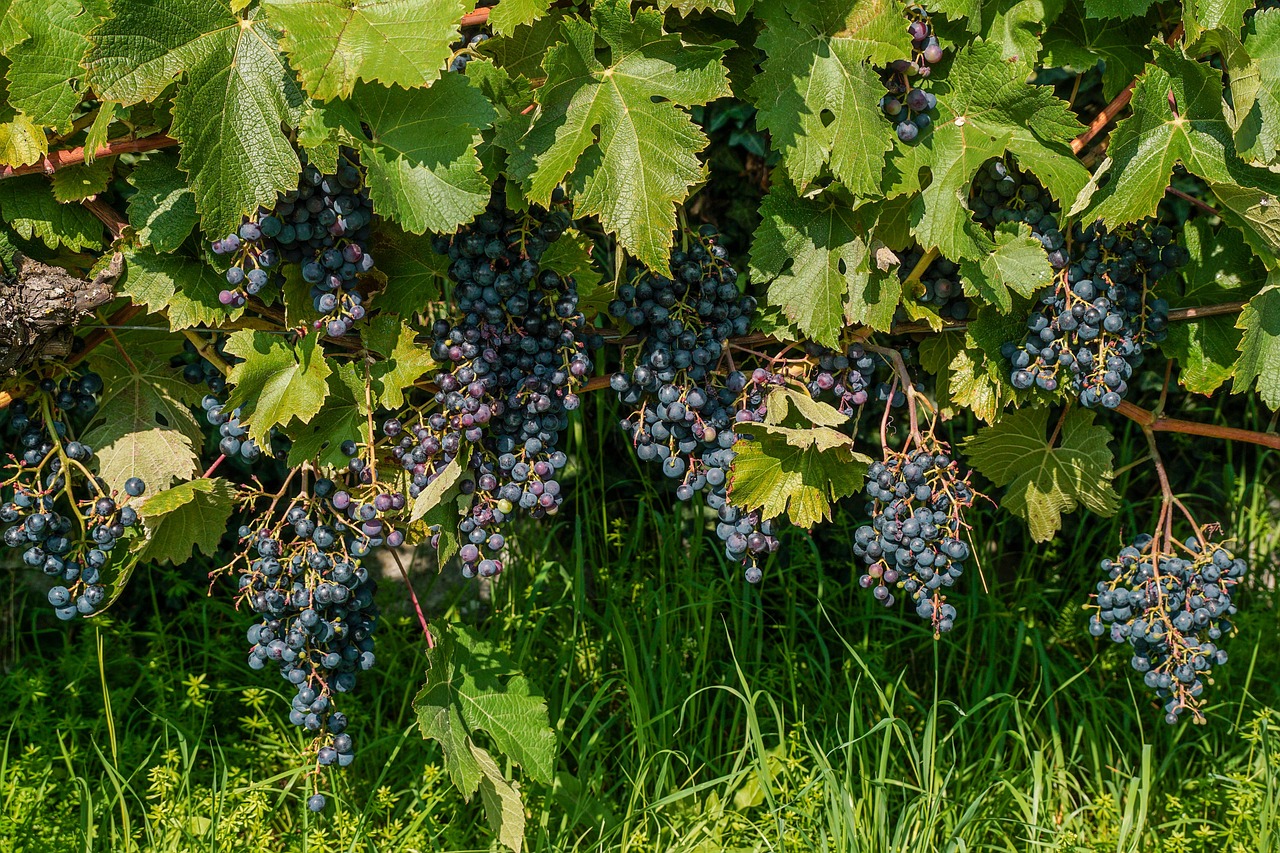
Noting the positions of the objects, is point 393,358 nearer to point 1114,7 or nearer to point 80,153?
point 80,153

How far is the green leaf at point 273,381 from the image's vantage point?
6.72ft

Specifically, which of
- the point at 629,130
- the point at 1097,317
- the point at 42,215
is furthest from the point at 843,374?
the point at 42,215

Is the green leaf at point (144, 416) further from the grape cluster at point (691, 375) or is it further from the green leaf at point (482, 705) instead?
the grape cluster at point (691, 375)

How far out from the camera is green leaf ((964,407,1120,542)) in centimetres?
252

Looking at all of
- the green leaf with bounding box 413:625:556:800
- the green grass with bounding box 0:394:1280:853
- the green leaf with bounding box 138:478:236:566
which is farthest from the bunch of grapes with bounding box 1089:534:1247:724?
the green leaf with bounding box 138:478:236:566

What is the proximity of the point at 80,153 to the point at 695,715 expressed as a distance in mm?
2024

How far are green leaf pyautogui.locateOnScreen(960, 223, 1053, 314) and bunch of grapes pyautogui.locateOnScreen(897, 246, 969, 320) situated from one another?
13cm

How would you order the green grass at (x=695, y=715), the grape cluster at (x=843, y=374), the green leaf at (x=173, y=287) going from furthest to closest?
1. the green grass at (x=695, y=715)
2. the grape cluster at (x=843, y=374)
3. the green leaf at (x=173, y=287)

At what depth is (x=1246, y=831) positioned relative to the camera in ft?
9.64

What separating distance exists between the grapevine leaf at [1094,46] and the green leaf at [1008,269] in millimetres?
352

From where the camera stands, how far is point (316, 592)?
2.22 meters

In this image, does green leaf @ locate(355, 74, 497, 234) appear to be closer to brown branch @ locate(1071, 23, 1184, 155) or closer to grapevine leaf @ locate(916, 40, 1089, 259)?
grapevine leaf @ locate(916, 40, 1089, 259)

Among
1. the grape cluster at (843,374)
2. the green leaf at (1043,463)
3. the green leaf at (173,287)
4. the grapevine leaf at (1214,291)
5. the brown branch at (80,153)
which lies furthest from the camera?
the green leaf at (1043,463)

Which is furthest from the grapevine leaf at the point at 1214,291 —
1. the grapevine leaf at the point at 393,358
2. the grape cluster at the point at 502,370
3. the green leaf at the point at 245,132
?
the green leaf at the point at 245,132
